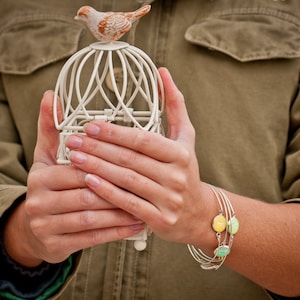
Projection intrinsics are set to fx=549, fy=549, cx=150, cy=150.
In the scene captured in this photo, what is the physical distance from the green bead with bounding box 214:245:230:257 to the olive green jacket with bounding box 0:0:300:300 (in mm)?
205

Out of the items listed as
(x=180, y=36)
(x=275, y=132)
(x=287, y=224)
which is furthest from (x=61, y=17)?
(x=287, y=224)

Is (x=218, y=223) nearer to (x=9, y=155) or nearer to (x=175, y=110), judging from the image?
(x=175, y=110)

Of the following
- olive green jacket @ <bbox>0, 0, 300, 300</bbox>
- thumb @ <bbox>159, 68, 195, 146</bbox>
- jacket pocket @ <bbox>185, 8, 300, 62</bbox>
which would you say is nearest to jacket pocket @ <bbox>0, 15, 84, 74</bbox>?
olive green jacket @ <bbox>0, 0, 300, 300</bbox>

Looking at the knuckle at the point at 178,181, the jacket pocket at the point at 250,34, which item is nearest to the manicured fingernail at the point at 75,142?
the knuckle at the point at 178,181

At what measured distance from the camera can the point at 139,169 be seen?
705 millimetres

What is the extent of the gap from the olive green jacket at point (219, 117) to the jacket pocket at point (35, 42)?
1.3 inches

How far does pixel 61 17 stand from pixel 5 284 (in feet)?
1.81

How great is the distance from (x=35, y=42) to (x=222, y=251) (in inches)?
23.6

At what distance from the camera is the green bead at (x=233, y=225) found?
800 mm

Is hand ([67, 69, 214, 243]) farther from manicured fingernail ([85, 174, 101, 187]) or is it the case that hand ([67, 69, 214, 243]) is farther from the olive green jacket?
the olive green jacket

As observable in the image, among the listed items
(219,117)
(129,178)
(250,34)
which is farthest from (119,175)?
(250,34)

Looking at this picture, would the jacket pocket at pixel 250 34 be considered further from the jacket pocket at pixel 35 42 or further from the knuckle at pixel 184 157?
the knuckle at pixel 184 157

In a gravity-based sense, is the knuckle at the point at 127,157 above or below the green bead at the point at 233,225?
above

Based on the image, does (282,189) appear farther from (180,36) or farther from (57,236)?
(57,236)
